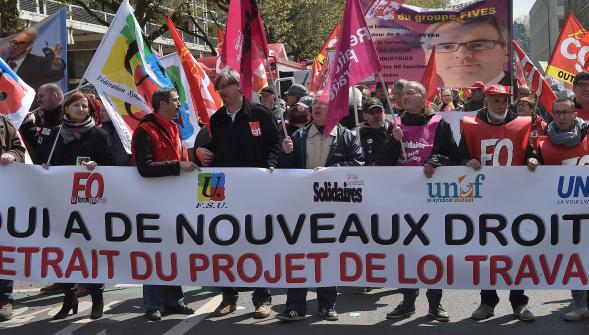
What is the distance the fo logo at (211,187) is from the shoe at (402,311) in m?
A: 1.63

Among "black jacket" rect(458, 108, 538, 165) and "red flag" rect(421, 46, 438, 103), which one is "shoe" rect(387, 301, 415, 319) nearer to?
"black jacket" rect(458, 108, 538, 165)

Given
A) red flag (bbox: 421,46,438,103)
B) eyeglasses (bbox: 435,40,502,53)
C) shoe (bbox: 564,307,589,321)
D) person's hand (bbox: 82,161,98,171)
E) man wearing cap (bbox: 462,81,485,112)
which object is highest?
eyeglasses (bbox: 435,40,502,53)

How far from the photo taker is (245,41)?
22.4 ft

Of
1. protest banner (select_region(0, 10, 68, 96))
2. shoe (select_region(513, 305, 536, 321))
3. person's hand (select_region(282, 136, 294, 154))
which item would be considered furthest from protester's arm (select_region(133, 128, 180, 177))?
protest banner (select_region(0, 10, 68, 96))

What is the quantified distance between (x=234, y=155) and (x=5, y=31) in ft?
61.7

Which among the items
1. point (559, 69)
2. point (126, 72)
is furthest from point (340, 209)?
point (559, 69)

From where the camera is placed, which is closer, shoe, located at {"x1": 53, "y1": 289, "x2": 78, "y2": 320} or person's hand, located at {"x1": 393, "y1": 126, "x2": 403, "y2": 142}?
person's hand, located at {"x1": 393, "y1": 126, "x2": 403, "y2": 142}

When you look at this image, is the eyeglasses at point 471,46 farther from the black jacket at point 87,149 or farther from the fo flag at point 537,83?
the black jacket at point 87,149

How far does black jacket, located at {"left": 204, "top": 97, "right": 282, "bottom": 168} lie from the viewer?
22.0 ft

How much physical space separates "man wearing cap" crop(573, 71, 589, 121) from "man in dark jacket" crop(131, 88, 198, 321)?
11.3 feet

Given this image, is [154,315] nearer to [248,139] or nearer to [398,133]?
[248,139]

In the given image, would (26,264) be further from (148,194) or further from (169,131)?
(169,131)

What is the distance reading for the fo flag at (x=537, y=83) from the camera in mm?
9500

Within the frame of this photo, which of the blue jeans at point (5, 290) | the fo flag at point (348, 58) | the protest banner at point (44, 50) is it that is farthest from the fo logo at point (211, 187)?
the protest banner at point (44, 50)
